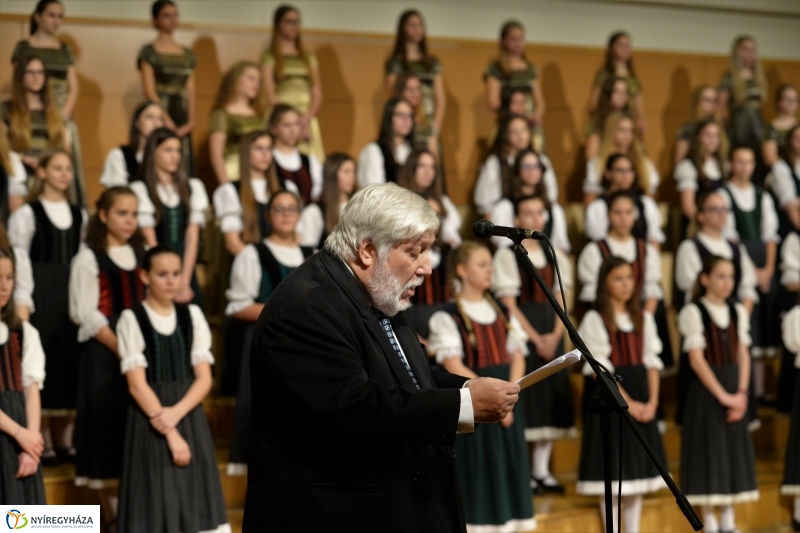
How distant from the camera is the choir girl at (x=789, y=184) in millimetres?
5859

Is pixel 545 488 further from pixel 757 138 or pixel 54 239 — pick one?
pixel 757 138

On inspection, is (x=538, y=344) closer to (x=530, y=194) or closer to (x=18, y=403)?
(x=530, y=194)

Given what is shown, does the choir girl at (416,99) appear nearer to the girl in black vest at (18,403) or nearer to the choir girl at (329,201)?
the choir girl at (329,201)

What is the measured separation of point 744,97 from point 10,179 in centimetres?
465

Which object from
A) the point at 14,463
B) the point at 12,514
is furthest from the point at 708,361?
the point at 12,514

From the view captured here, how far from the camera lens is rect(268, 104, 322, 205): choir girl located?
5.01m

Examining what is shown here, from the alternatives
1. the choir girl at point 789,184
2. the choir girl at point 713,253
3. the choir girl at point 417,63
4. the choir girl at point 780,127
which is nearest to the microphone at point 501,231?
the choir girl at point 713,253

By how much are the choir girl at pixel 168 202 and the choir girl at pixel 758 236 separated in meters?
2.83

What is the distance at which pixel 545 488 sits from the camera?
4.43 meters

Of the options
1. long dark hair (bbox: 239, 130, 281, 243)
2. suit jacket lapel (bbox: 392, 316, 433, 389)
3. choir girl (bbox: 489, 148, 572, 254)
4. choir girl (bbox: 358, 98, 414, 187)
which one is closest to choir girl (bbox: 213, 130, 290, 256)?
long dark hair (bbox: 239, 130, 281, 243)

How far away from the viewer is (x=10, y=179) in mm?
4500

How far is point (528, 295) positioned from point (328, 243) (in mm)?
2666

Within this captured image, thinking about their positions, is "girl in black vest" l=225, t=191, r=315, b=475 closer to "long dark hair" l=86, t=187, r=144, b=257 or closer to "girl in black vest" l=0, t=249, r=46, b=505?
"long dark hair" l=86, t=187, r=144, b=257

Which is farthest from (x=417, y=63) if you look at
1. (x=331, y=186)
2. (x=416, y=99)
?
(x=331, y=186)
